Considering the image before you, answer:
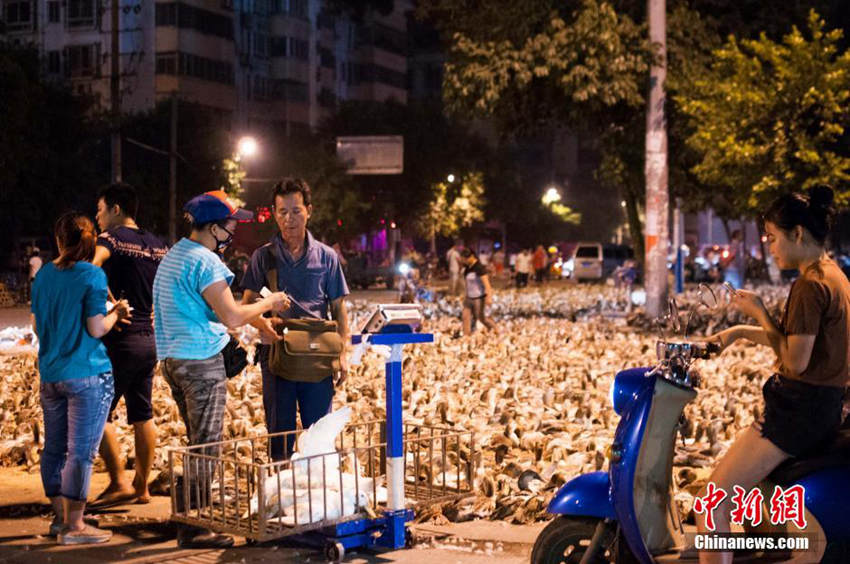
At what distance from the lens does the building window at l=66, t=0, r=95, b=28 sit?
74.2m

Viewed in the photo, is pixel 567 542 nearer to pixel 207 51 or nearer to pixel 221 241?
pixel 221 241

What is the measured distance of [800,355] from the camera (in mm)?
4684

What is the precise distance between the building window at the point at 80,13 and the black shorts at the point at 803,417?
241 ft

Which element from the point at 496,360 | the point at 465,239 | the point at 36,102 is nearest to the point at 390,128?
the point at 465,239

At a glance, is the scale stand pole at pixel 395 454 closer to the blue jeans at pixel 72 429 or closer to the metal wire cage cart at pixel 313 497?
the metal wire cage cart at pixel 313 497

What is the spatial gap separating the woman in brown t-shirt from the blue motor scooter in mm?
117

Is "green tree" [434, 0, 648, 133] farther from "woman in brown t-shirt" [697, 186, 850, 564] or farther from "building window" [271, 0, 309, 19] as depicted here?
"building window" [271, 0, 309, 19]

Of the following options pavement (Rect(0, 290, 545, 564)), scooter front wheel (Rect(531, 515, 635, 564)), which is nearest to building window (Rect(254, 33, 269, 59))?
pavement (Rect(0, 290, 545, 564))

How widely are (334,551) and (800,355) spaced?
288 cm

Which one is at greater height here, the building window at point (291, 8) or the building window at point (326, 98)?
the building window at point (291, 8)

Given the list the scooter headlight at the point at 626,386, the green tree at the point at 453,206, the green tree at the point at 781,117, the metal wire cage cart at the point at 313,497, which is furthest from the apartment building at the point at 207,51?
the scooter headlight at the point at 626,386

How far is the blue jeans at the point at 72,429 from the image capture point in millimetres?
7035

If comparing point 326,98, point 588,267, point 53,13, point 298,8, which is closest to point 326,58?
point 326,98

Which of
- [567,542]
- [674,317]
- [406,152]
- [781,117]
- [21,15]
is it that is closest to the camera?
[674,317]
